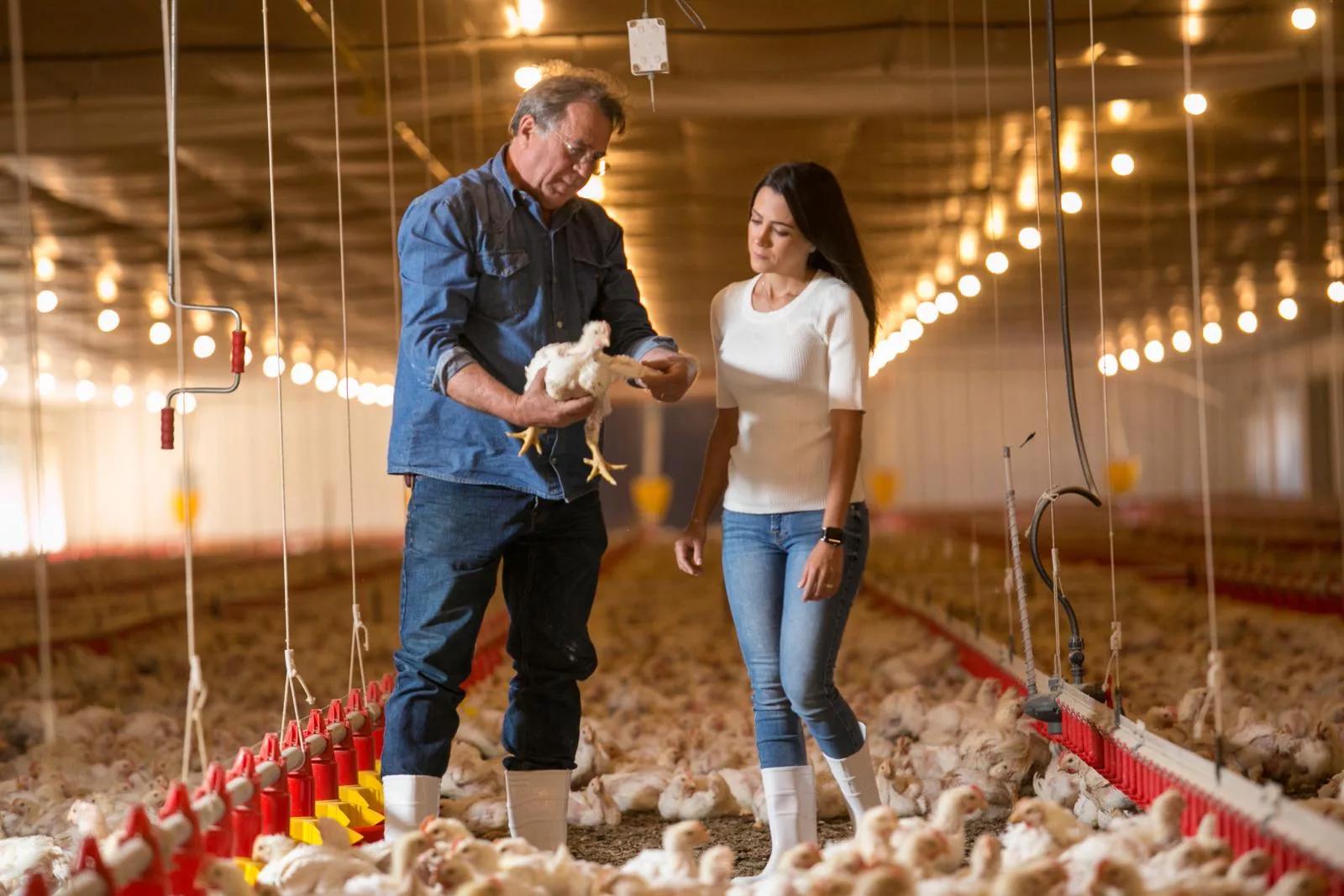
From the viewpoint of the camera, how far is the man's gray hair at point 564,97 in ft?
7.92

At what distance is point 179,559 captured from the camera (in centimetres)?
1059

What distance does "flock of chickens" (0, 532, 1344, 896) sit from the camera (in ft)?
6.48

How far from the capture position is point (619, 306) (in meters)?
2.67

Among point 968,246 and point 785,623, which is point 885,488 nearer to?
point 968,246

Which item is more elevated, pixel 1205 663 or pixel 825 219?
pixel 825 219

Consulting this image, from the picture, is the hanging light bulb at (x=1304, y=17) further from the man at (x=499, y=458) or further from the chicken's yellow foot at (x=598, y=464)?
the chicken's yellow foot at (x=598, y=464)

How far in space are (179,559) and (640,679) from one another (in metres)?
6.28

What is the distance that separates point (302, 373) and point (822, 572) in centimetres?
1109

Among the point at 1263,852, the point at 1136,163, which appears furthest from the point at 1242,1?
the point at 1263,852

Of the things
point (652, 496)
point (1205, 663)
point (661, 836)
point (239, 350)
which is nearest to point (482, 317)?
point (239, 350)

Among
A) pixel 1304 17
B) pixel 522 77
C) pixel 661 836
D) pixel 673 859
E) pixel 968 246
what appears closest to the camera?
pixel 673 859

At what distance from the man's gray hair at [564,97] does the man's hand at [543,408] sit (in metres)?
0.47

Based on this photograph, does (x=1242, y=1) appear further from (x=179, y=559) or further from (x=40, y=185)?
(x=179, y=559)

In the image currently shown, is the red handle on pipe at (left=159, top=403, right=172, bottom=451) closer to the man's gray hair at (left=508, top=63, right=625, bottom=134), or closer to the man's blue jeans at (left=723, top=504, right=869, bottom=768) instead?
the man's gray hair at (left=508, top=63, right=625, bottom=134)
